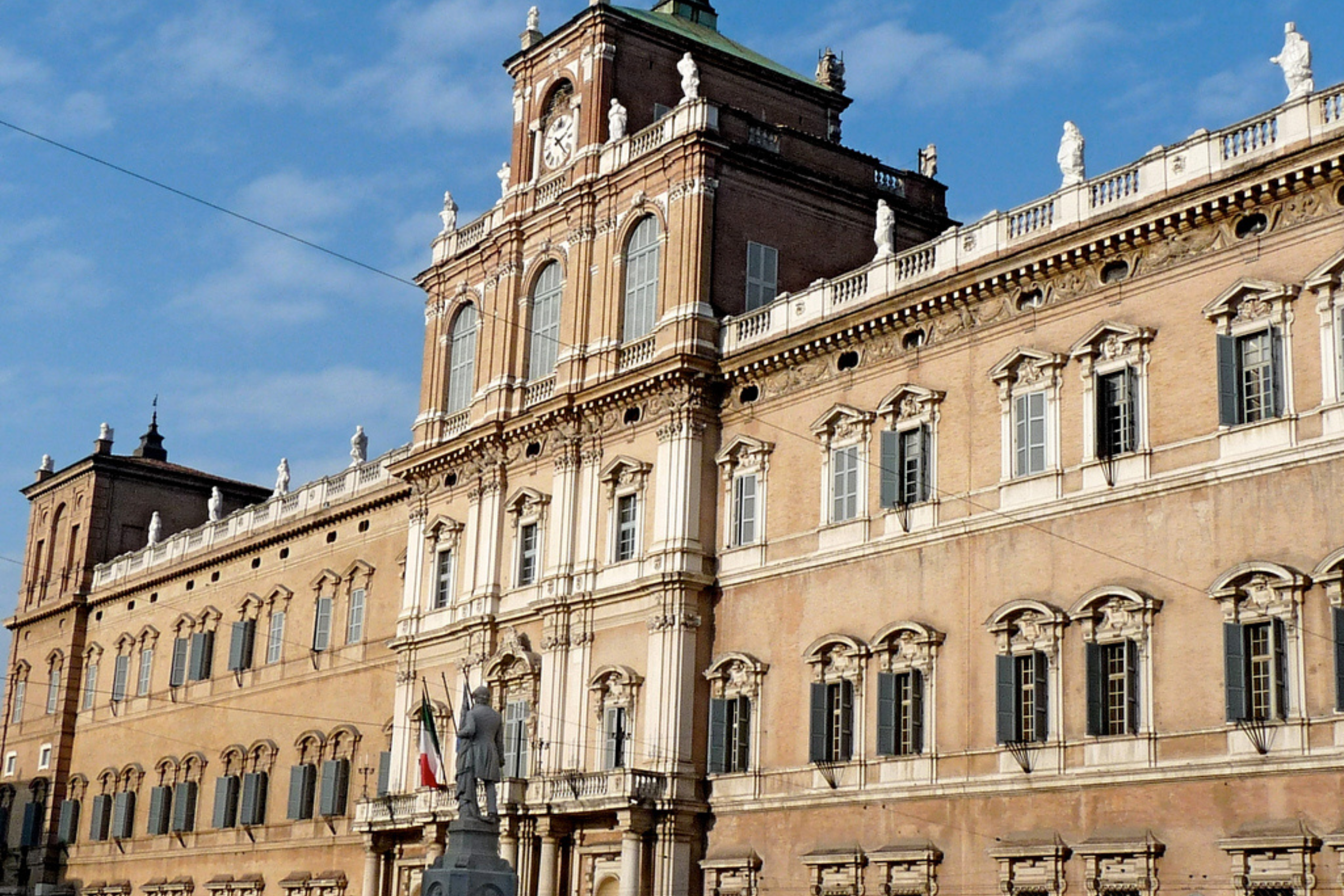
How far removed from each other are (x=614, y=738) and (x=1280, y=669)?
52.5 feet

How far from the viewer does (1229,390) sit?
29.8 meters

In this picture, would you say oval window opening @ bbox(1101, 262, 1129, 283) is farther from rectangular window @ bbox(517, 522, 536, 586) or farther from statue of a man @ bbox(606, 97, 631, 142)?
rectangular window @ bbox(517, 522, 536, 586)

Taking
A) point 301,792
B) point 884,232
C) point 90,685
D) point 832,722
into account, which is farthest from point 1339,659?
point 90,685

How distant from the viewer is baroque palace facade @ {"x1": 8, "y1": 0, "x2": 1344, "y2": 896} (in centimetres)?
2930

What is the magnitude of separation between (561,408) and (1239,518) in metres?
18.0

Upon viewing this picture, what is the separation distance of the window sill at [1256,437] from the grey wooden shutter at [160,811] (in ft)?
136

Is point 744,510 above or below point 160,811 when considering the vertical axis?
above

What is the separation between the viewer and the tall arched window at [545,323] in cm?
4509

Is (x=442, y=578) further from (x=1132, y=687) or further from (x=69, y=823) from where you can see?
(x=69, y=823)

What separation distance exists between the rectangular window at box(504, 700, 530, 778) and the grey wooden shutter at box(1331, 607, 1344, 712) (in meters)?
20.2

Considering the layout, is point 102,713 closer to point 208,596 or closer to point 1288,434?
point 208,596

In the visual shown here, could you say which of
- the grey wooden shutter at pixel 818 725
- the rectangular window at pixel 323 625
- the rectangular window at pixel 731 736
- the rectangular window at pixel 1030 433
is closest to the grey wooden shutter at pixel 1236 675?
the rectangular window at pixel 1030 433

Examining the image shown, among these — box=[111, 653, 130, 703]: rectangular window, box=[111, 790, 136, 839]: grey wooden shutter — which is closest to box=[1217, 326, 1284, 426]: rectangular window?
box=[111, 790, 136, 839]: grey wooden shutter

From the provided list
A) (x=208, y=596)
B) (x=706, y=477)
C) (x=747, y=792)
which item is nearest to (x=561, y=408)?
(x=706, y=477)
